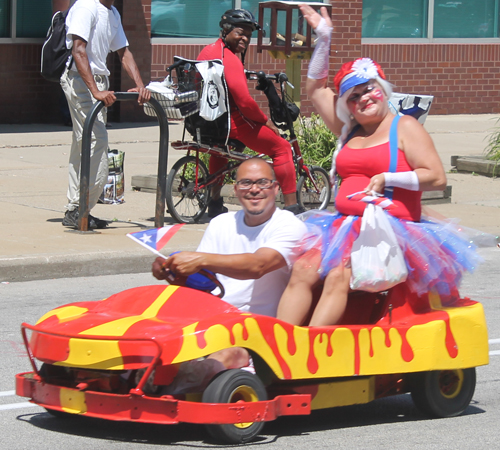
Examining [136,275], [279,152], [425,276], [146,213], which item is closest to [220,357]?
[425,276]

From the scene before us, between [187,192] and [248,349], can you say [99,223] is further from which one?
[248,349]

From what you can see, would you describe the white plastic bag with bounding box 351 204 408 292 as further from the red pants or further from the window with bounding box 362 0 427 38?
the window with bounding box 362 0 427 38

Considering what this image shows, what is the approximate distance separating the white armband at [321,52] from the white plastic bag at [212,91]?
12.4ft

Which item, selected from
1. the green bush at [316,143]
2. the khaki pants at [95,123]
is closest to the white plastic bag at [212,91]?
the khaki pants at [95,123]

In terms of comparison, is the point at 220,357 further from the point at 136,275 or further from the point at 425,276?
the point at 136,275

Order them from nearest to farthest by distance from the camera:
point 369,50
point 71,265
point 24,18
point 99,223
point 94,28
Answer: point 71,265, point 94,28, point 99,223, point 24,18, point 369,50

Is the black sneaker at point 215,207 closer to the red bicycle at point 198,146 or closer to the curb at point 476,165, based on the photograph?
the red bicycle at point 198,146

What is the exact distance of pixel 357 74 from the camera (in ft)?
16.8

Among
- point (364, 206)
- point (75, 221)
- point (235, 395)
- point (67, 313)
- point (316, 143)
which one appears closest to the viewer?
point (235, 395)

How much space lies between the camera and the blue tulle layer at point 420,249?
4.92 meters

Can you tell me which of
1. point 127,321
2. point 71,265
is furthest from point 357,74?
point 71,265

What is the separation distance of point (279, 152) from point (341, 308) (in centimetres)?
510

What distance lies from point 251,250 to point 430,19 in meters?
18.4

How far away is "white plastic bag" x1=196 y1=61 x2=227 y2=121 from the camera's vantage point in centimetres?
937
